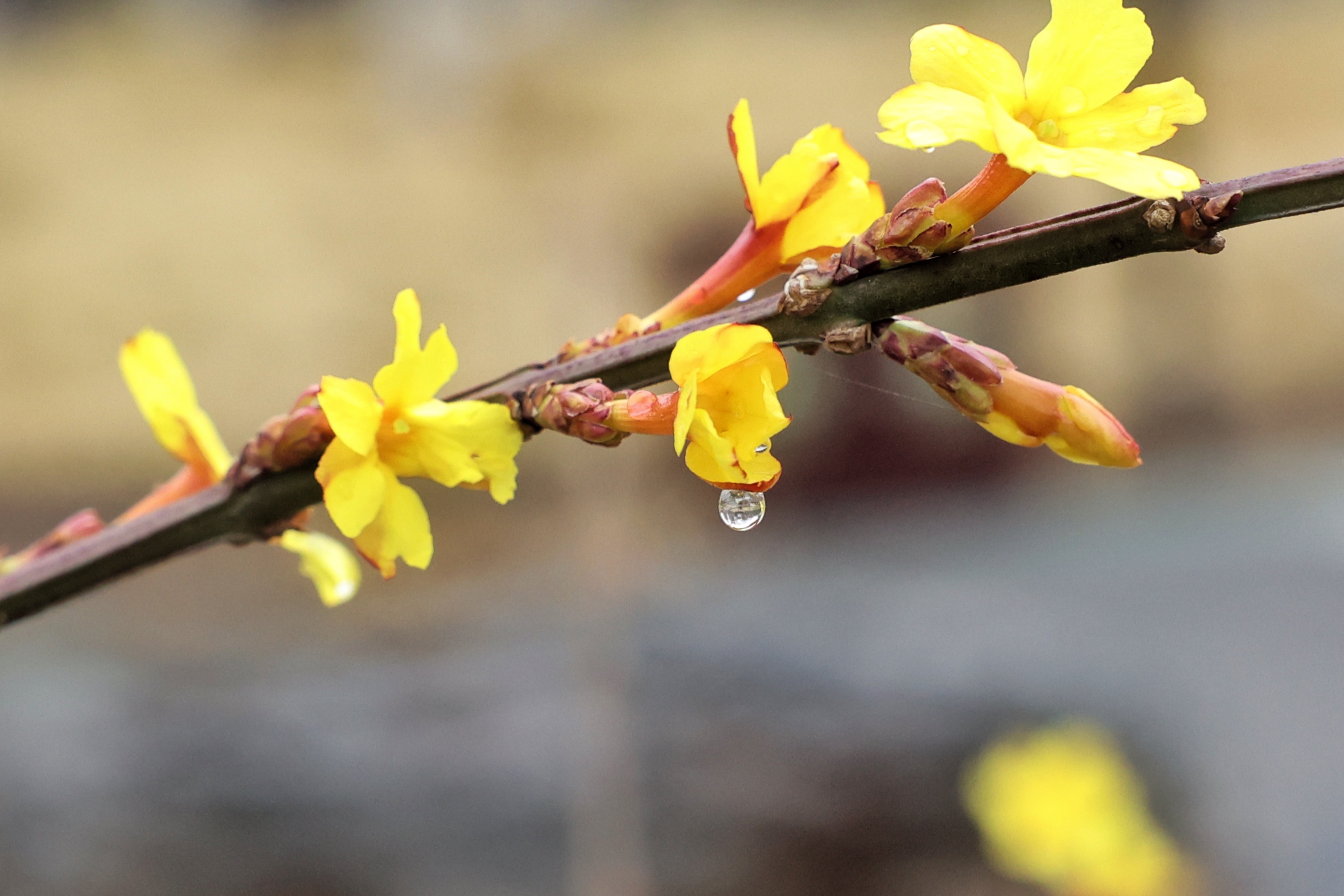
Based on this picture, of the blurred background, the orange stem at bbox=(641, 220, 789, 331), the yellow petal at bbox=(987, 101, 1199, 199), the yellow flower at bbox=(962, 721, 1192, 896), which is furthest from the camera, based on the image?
the blurred background

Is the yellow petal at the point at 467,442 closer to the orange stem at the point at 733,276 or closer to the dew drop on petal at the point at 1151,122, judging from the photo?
the orange stem at the point at 733,276

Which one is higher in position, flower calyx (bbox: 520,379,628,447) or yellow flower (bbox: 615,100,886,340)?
yellow flower (bbox: 615,100,886,340)

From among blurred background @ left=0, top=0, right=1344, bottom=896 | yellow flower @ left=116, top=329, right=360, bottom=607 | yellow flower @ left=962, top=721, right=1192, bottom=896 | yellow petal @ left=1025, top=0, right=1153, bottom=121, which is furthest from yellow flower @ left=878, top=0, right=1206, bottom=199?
blurred background @ left=0, top=0, right=1344, bottom=896

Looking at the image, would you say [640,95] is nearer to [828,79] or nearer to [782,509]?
[828,79]

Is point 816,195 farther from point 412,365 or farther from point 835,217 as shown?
point 412,365

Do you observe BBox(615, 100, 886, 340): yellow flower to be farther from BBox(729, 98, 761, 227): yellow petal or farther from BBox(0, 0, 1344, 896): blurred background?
BBox(0, 0, 1344, 896): blurred background

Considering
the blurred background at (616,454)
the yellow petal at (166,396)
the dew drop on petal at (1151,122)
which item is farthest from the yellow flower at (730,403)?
the blurred background at (616,454)
